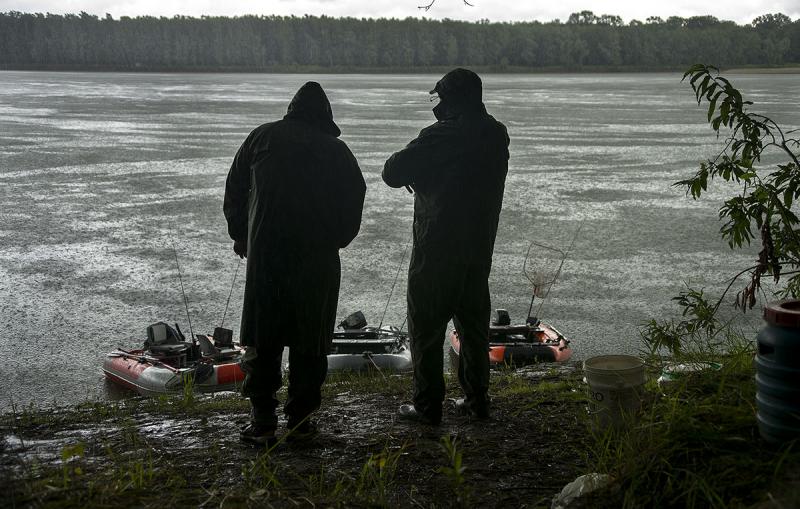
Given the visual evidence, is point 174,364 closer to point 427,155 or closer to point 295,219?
point 295,219

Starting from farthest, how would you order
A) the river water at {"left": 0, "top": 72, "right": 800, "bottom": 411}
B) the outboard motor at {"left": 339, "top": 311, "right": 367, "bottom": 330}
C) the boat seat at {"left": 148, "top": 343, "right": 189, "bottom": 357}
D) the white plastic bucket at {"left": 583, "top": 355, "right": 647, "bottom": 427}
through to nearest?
the river water at {"left": 0, "top": 72, "right": 800, "bottom": 411}
the outboard motor at {"left": 339, "top": 311, "right": 367, "bottom": 330}
the boat seat at {"left": 148, "top": 343, "right": 189, "bottom": 357}
the white plastic bucket at {"left": 583, "top": 355, "right": 647, "bottom": 427}

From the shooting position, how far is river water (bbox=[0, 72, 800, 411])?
34.4 ft

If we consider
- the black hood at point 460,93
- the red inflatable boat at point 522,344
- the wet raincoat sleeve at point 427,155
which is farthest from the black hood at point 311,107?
the red inflatable boat at point 522,344

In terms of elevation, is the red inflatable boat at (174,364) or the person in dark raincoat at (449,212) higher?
the person in dark raincoat at (449,212)

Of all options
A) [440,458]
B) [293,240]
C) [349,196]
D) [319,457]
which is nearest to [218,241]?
[349,196]

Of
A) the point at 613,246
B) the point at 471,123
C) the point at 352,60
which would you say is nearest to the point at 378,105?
the point at 613,246

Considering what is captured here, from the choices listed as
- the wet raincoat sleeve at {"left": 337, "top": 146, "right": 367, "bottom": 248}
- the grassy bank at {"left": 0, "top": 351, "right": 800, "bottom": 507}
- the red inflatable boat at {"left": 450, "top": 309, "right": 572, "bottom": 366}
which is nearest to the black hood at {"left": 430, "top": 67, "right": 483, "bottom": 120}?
the wet raincoat sleeve at {"left": 337, "top": 146, "right": 367, "bottom": 248}

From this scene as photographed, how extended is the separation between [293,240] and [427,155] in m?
0.81

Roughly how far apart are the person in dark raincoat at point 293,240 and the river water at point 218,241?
3.76 m

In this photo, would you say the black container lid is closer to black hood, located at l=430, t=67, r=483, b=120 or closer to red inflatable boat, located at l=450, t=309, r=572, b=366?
black hood, located at l=430, t=67, r=483, b=120

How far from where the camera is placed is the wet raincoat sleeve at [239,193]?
4.45 m

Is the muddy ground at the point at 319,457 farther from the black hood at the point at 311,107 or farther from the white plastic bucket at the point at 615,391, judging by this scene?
the black hood at the point at 311,107

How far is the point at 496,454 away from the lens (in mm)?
4320

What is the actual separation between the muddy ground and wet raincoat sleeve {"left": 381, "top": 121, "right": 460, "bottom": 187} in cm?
132
